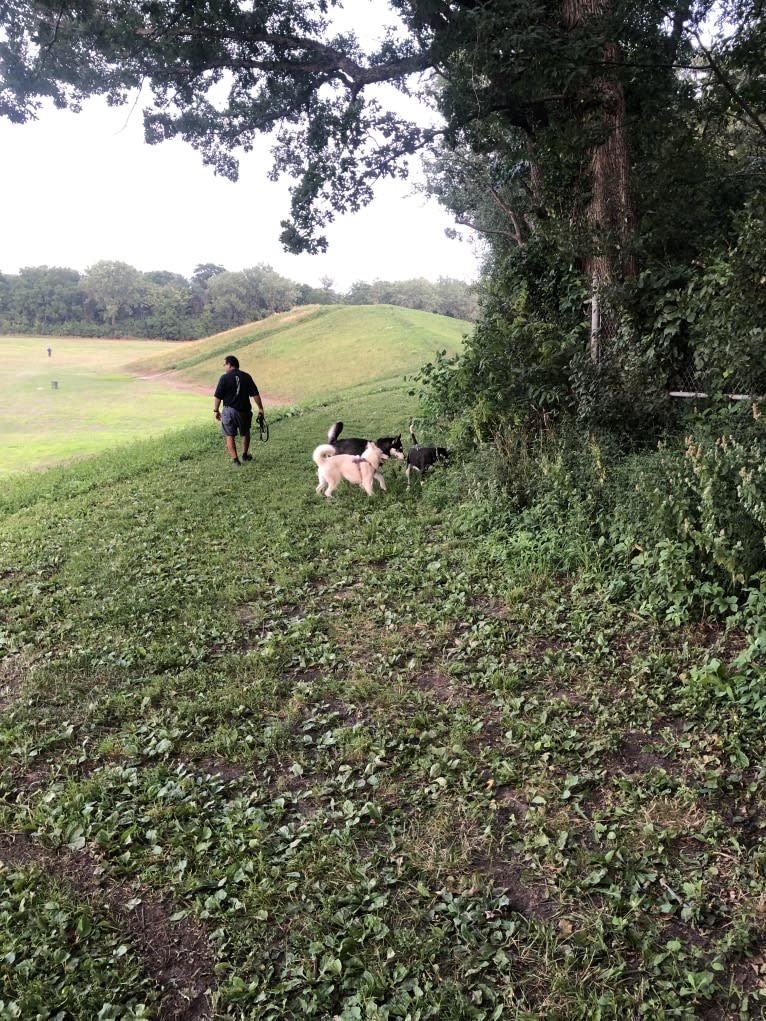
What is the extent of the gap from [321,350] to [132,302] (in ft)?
148

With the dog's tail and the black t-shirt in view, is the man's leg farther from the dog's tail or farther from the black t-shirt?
the dog's tail

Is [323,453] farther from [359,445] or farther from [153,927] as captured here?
[153,927]

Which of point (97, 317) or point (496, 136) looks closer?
point (496, 136)

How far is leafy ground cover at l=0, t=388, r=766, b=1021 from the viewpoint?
7.10 feet

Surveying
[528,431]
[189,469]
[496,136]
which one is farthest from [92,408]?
[528,431]

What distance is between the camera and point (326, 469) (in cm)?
823

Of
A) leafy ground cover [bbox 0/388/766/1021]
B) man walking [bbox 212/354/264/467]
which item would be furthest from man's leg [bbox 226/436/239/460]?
leafy ground cover [bbox 0/388/766/1021]

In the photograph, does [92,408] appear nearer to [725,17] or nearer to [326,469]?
[326,469]

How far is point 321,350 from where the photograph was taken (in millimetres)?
36094

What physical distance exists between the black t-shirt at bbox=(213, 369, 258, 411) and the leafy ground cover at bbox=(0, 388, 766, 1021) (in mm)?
4857

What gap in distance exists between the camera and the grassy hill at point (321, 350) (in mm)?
30453

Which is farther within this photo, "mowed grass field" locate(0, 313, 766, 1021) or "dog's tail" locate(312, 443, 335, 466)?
"dog's tail" locate(312, 443, 335, 466)

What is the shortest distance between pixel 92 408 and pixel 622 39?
20.6 metres

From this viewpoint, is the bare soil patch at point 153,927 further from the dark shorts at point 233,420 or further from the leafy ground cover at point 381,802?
the dark shorts at point 233,420
